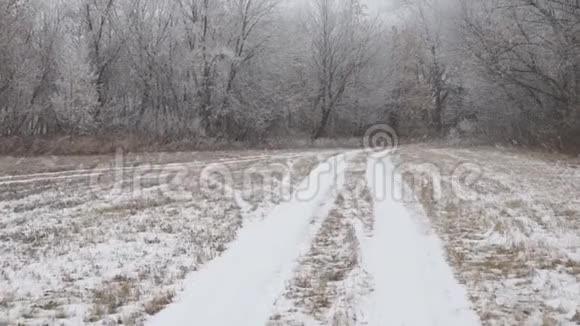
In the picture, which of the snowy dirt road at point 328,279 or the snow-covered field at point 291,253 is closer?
the snowy dirt road at point 328,279

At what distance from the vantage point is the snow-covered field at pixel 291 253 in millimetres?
4551

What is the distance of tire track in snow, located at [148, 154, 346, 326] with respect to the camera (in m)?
4.45

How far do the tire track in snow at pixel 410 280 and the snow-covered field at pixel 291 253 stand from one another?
0.02 metres

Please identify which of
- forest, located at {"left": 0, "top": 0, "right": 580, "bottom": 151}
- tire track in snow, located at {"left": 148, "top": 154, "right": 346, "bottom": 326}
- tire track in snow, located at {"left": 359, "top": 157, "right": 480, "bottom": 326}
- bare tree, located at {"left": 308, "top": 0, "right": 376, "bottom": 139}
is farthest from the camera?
bare tree, located at {"left": 308, "top": 0, "right": 376, "bottom": 139}

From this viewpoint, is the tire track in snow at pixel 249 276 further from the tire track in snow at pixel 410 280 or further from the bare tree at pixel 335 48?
the bare tree at pixel 335 48

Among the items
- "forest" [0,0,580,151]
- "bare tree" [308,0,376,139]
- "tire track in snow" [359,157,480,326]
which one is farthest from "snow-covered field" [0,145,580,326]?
"bare tree" [308,0,376,139]

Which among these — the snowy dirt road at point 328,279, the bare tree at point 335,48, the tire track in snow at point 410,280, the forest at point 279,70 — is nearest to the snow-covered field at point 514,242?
the tire track in snow at point 410,280

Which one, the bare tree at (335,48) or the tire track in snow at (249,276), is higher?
the bare tree at (335,48)

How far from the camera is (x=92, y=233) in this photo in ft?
24.6

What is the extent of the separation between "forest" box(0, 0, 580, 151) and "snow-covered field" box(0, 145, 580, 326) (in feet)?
39.8

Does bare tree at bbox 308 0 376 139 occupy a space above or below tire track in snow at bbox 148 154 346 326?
above

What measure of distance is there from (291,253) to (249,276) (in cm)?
103

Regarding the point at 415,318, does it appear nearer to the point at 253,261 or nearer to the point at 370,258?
the point at 370,258

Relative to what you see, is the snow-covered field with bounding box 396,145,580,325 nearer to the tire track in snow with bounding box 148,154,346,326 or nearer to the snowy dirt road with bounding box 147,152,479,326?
the snowy dirt road with bounding box 147,152,479,326
